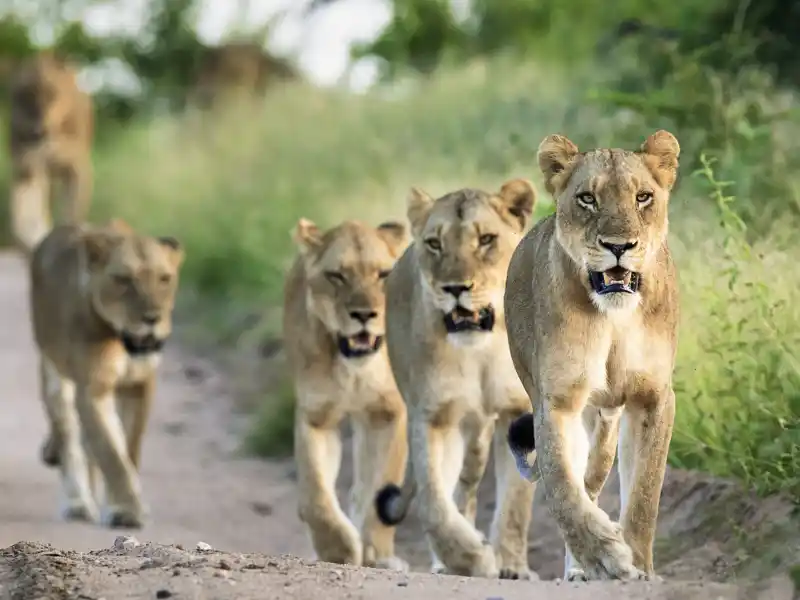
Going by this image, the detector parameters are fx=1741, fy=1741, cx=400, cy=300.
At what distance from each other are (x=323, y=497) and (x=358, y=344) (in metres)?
0.60

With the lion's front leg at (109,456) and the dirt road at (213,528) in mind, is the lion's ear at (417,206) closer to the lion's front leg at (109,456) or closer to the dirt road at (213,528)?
the dirt road at (213,528)

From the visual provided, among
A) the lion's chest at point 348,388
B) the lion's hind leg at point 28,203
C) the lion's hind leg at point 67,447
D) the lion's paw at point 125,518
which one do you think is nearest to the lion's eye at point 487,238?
the lion's chest at point 348,388

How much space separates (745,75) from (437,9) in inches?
481

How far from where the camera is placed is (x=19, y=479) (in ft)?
29.3

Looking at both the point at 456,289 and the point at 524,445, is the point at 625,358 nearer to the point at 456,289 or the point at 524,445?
the point at 524,445

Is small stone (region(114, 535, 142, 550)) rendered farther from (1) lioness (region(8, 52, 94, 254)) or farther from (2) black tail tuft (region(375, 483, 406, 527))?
(1) lioness (region(8, 52, 94, 254))

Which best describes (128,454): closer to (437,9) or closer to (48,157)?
(48,157)

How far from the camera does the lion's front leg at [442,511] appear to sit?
5.64m

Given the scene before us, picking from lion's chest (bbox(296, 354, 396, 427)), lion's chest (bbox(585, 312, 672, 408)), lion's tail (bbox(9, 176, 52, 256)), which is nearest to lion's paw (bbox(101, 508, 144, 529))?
lion's chest (bbox(296, 354, 396, 427))

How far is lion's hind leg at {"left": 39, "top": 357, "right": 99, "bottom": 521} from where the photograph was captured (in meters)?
7.98

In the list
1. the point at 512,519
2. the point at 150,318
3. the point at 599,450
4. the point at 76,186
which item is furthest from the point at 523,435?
the point at 76,186

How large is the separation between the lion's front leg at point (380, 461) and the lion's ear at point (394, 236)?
630 millimetres

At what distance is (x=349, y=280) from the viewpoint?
21.6 feet

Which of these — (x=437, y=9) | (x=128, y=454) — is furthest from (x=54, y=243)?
(x=437, y=9)
